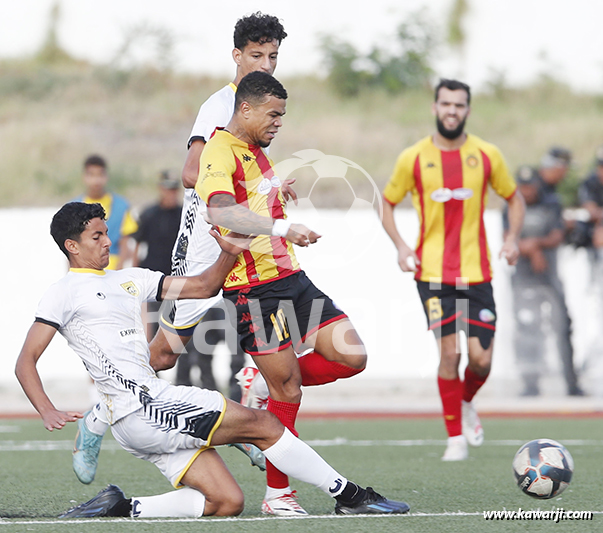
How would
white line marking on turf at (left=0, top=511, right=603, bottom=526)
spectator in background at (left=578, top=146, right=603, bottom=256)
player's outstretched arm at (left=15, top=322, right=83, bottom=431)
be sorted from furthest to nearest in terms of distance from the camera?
spectator in background at (left=578, top=146, right=603, bottom=256) < white line marking on turf at (left=0, top=511, right=603, bottom=526) < player's outstretched arm at (left=15, top=322, right=83, bottom=431)

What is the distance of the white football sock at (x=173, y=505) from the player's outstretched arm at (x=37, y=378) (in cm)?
57

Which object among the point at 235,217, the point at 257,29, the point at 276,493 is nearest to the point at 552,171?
the point at 257,29

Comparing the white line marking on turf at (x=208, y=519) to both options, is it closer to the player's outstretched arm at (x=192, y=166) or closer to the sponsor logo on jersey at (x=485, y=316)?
the player's outstretched arm at (x=192, y=166)

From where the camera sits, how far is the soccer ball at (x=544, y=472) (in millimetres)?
4523

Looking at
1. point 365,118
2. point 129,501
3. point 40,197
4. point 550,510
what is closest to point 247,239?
point 129,501

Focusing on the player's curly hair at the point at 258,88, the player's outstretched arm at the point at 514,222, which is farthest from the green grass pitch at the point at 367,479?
the player's curly hair at the point at 258,88

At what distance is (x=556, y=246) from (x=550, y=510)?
737 cm

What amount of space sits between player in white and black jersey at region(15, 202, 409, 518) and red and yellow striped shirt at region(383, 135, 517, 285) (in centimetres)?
276

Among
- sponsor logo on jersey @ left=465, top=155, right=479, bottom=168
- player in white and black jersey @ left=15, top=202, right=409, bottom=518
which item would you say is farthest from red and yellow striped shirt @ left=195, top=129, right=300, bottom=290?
sponsor logo on jersey @ left=465, top=155, right=479, bottom=168

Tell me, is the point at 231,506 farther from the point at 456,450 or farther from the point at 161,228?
the point at 161,228

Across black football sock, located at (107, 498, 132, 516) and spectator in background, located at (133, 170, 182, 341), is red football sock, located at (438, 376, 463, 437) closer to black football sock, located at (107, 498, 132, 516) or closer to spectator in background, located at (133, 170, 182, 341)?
black football sock, located at (107, 498, 132, 516)

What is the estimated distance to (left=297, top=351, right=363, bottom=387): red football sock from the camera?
195 inches

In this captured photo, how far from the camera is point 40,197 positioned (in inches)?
822

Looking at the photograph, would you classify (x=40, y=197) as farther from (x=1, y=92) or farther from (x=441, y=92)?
(x=441, y=92)
